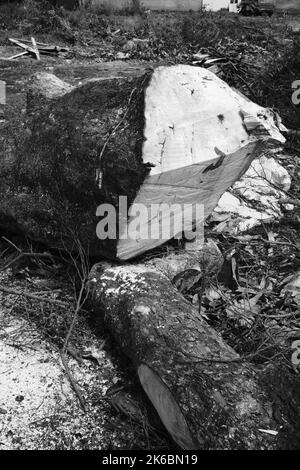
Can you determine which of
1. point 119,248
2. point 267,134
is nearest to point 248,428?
point 119,248

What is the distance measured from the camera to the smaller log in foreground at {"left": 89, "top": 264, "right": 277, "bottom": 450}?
1835 millimetres

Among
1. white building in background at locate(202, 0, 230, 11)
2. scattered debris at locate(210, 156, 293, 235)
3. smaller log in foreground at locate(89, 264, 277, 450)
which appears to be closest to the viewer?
smaller log in foreground at locate(89, 264, 277, 450)

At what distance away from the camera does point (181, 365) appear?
2072 mm

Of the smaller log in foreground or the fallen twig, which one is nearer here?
the smaller log in foreground

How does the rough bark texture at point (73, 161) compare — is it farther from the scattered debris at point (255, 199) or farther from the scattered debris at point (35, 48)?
the scattered debris at point (35, 48)

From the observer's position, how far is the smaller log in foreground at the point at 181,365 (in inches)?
72.2

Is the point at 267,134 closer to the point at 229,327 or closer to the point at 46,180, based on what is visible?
the point at 229,327

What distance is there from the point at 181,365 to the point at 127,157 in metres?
0.99

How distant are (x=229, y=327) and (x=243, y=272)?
45cm

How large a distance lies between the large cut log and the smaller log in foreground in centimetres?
25

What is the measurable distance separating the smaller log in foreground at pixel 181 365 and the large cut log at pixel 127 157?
0.25 m

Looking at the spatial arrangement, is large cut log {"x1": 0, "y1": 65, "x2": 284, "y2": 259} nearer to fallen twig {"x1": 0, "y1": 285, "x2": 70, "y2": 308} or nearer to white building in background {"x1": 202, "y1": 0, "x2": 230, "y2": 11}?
fallen twig {"x1": 0, "y1": 285, "x2": 70, "y2": 308}

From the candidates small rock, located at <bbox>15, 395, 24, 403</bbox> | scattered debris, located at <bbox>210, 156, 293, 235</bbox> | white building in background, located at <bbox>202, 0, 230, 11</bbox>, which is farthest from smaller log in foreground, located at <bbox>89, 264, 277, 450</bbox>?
white building in background, located at <bbox>202, 0, 230, 11</bbox>

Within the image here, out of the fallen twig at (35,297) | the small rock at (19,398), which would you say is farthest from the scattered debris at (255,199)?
the small rock at (19,398)
